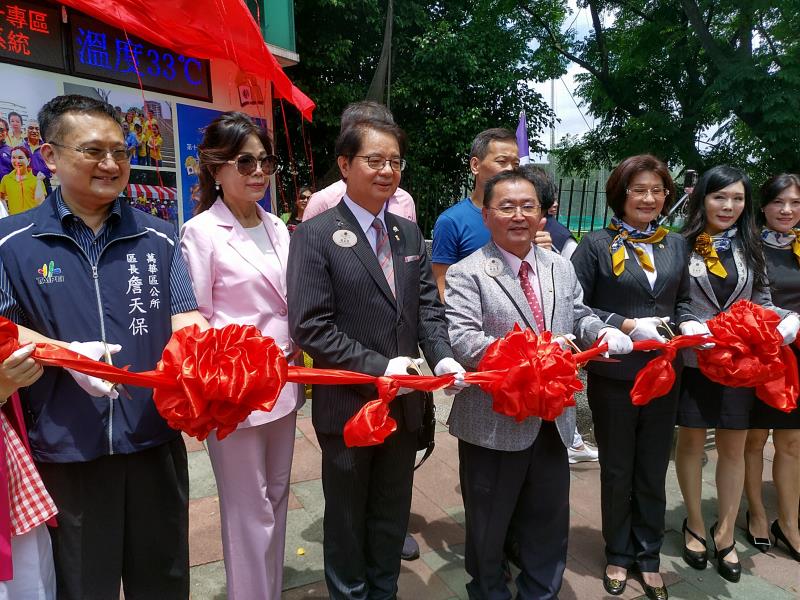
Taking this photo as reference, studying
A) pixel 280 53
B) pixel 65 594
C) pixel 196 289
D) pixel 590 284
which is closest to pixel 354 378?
pixel 196 289

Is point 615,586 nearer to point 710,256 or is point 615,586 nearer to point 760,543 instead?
point 760,543

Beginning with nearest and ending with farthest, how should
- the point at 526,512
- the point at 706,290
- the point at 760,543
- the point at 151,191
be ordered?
the point at 526,512 < the point at 706,290 < the point at 760,543 < the point at 151,191

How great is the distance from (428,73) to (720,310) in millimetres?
9452

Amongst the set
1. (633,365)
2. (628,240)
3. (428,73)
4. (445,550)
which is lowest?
(445,550)

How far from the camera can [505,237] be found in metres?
2.32

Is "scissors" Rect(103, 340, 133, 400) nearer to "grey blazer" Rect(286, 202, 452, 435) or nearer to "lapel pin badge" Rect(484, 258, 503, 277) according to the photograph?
"grey blazer" Rect(286, 202, 452, 435)

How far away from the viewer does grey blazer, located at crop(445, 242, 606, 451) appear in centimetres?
224

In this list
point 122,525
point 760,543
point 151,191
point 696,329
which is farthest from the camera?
point 151,191

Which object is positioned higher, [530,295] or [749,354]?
[530,295]

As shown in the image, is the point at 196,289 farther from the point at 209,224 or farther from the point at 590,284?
the point at 590,284

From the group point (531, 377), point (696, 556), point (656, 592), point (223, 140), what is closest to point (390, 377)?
point (531, 377)

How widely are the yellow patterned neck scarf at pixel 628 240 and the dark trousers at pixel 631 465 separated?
555 millimetres

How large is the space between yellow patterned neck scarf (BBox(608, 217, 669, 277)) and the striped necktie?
1.11 meters

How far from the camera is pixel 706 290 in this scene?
285 cm
